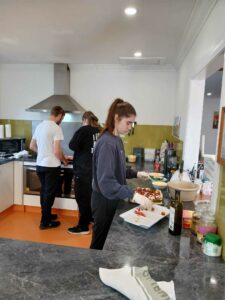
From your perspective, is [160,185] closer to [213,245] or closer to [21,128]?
[213,245]

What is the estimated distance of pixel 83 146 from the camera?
2.63 metres

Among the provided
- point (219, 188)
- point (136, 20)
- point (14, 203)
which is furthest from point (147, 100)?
point (219, 188)

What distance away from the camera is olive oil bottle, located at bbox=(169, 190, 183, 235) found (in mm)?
1174

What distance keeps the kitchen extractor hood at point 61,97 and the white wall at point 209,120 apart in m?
4.35

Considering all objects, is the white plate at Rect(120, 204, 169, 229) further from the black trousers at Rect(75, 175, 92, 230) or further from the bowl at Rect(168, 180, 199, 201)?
the black trousers at Rect(75, 175, 92, 230)

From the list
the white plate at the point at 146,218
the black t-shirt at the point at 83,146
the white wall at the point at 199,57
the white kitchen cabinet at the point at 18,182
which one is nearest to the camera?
the white plate at the point at 146,218

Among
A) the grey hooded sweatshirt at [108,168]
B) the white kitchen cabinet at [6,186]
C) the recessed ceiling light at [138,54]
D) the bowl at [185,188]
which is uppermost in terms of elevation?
the recessed ceiling light at [138,54]

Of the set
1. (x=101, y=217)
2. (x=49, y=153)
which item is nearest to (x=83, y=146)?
(x=49, y=153)

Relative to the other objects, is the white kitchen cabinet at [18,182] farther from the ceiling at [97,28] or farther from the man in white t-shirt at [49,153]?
the ceiling at [97,28]

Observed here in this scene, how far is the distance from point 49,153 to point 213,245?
2.11 meters

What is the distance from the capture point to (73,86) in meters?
3.82

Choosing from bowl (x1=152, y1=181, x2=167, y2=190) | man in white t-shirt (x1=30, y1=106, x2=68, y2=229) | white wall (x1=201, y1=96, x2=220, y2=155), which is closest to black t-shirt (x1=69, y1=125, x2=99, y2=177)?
man in white t-shirt (x1=30, y1=106, x2=68, y2=229)

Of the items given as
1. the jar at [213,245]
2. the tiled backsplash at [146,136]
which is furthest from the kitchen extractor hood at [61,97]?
the jar at [213,245]

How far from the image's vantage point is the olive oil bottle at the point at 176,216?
46.2 inches
